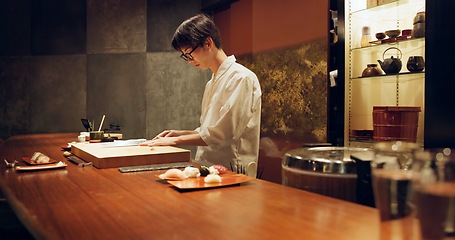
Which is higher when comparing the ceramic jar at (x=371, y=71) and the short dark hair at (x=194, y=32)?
the short dark hair at (x=194, y=32)

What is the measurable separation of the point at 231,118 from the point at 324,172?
95 centimetres

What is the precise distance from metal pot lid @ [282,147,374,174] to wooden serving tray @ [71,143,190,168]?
596 millimetres

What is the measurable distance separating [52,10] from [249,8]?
313 centimetres

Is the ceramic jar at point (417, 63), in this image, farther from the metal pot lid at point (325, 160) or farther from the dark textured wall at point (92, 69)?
the dark textured wall at point (92, 69)

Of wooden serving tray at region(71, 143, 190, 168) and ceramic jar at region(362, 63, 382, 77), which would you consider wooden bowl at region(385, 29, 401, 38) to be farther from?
wooden serving tray at region(71, 143, 190, 168)

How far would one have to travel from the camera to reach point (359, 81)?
3.76m

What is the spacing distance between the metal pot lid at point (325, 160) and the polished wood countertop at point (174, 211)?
0.20 m

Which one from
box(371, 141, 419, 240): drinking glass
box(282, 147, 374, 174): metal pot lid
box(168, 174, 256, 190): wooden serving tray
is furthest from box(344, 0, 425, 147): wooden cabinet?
box(371, 141, 419, 240): drinking glass

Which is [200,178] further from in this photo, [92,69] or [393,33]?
[92,69]

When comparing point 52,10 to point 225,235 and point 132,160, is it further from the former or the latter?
point 225,235

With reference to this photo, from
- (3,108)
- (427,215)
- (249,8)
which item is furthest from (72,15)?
(427,215)

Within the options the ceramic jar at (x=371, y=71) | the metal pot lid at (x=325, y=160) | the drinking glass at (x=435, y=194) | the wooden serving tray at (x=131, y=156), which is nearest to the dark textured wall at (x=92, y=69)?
the ceramic jar at (x=371, y=71)

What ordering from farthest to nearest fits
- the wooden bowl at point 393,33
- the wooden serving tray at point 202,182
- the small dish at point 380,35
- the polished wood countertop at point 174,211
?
1. the small dish at point 380,35
2. the wooden bowl at point 393,33
3. the wooden serving tray at point 202,182
4. the polished wood countertop at point 174,211

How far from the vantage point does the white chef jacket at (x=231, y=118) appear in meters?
2.44
